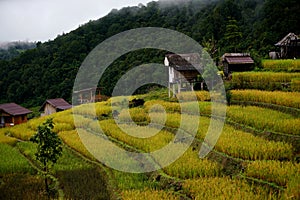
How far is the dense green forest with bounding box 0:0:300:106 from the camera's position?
2433cm

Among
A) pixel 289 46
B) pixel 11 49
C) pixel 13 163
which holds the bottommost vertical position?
pixel 13 163

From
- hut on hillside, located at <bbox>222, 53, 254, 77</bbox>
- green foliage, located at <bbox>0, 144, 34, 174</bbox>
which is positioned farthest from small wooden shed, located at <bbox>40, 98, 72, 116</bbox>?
hut on hillside, located at <bbox>222, 53, 254, 77</bbox>

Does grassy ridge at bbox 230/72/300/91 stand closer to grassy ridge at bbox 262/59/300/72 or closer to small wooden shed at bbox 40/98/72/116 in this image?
grassy ridge at bbox 262/59/300/72

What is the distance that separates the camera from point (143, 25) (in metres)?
36.9

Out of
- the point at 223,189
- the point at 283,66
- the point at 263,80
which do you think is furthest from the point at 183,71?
the point at 223,189

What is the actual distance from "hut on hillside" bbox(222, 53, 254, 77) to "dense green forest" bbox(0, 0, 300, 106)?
4.34 meters

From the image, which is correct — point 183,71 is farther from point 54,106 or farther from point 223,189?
point 223,189

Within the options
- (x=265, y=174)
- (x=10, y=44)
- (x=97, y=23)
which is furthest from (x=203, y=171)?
(x=10, y=44)

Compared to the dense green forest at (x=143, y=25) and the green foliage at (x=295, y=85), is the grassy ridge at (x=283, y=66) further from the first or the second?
the dense green forest at (x=143, y=25)

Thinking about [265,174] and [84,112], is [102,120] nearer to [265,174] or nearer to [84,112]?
[84,112]

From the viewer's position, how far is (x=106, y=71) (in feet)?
100

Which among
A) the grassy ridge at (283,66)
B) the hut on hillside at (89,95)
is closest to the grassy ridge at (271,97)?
the grassy ridge at (283,66)

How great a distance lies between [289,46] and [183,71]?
5.47 metres

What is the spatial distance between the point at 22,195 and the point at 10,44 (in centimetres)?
6247
